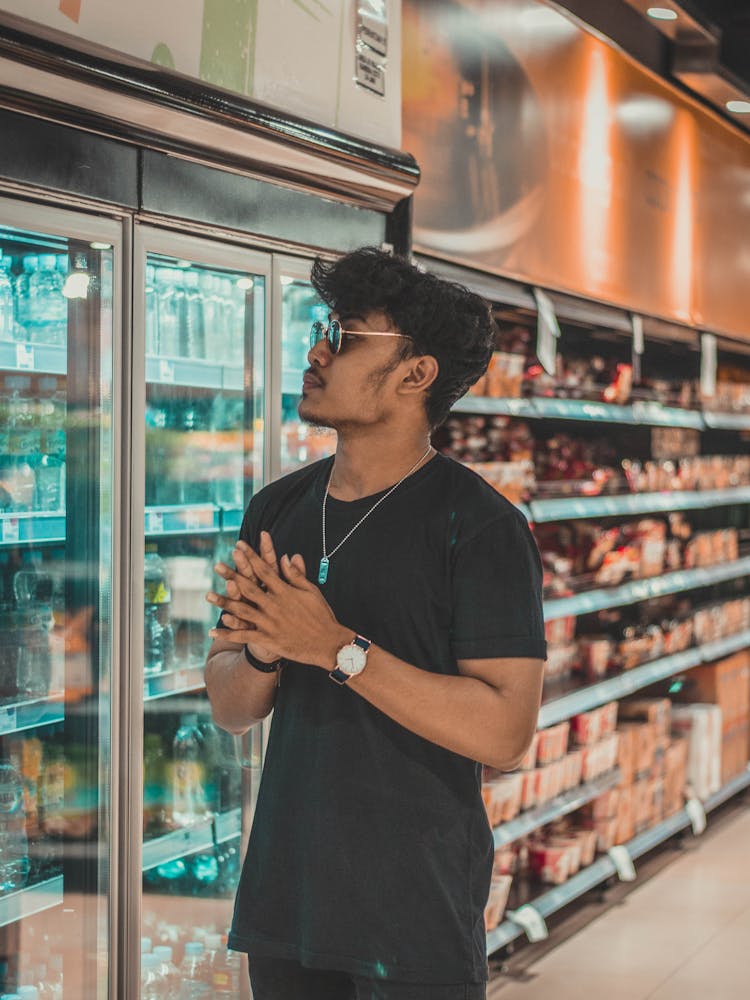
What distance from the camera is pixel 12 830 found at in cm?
261

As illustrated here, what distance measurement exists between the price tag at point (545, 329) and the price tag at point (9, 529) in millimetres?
2305

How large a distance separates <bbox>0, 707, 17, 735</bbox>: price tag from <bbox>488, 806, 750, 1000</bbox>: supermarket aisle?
215cm

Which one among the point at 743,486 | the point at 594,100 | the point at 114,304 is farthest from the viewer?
the point at 743,486

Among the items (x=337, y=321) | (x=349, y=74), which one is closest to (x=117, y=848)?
(x=337, y=321)

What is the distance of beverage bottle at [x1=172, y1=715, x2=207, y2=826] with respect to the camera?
3.15 metres

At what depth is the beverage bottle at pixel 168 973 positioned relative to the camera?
9.87ft

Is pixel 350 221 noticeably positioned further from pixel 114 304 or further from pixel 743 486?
pixel 743 486

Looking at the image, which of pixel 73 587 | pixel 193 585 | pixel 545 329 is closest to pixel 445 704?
pixel 73 587

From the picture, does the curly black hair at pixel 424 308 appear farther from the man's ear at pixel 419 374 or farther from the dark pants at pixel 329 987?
the dark pants at pixel 329 987

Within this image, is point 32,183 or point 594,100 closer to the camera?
point 32,183

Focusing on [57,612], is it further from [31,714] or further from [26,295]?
[26,295]

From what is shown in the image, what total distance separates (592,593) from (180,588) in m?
2.14

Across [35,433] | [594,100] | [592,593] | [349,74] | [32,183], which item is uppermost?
[594,100]

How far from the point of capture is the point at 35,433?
253cm
